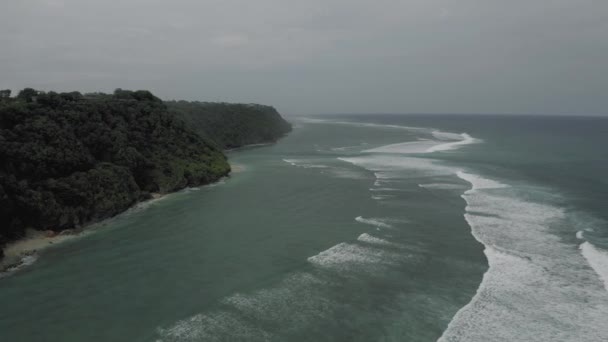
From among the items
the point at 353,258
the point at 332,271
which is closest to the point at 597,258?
the point at 353,258

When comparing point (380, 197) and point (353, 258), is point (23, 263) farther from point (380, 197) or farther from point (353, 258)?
point (380, 197)

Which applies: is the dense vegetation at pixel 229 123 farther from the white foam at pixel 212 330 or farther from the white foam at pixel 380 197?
the white foam at pixel 212 330

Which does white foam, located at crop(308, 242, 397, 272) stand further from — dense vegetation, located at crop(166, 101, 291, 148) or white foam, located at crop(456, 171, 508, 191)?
dense vegetation, located at crop(166, 101, 291, 148)

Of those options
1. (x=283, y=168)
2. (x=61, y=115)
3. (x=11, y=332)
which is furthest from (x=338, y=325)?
(x=283, y=168)

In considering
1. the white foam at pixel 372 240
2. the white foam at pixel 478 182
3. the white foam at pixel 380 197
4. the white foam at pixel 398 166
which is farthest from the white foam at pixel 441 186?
the white foam at pixel 372 240

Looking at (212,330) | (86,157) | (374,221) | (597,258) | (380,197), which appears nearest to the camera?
(212,330)

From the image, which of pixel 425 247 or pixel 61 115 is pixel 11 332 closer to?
pixel 425 247
